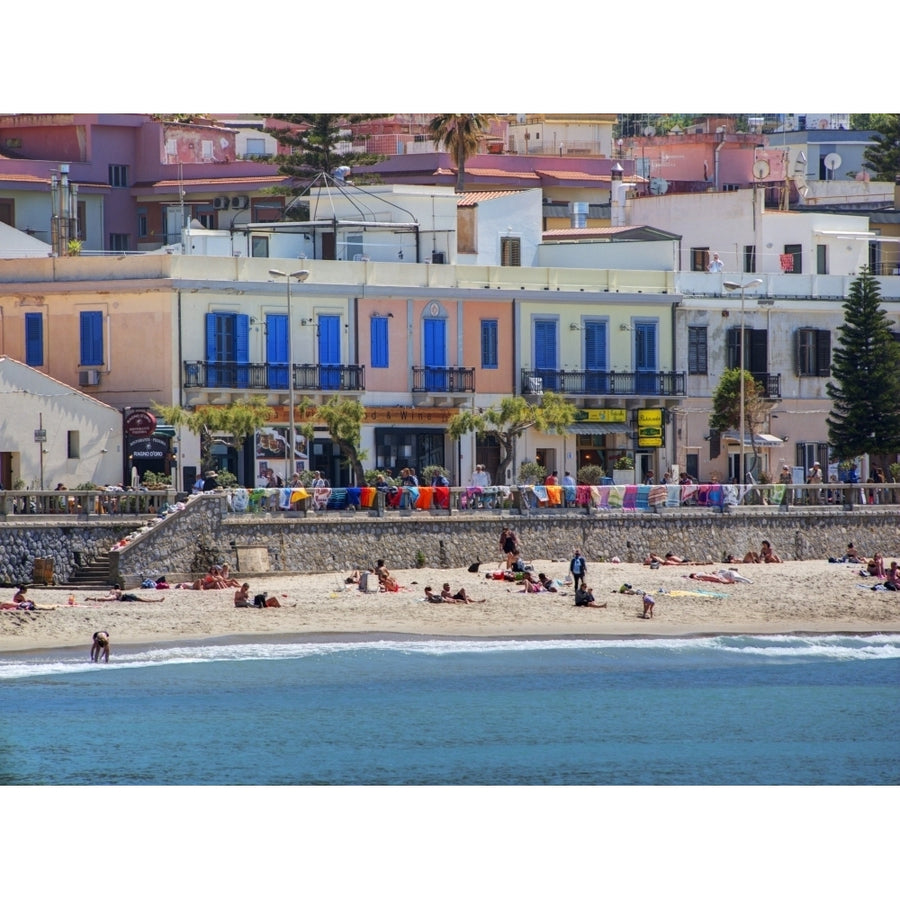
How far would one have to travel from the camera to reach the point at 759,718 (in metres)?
38.7

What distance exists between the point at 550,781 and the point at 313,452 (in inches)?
803

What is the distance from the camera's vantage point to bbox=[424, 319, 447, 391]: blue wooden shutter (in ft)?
182

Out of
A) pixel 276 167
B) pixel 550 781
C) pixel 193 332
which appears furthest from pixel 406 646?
pixel 276 167

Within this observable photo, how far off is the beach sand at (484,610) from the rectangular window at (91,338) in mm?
7762

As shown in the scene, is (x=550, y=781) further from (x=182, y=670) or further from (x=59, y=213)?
(x=59, y=213)

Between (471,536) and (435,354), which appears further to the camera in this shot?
(435,354)

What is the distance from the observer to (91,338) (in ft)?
170

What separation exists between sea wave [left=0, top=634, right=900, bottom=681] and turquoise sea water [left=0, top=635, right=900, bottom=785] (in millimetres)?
64

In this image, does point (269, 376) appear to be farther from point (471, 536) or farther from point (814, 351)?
point (814, 351)

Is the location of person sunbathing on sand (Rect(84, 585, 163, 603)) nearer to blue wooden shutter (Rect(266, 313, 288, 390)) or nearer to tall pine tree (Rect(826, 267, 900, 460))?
blue wooden shutter (Rect(266, 313, 288, 390))

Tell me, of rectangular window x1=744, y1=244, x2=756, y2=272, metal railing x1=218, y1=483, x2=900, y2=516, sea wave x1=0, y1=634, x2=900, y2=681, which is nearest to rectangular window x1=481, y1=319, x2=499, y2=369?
metal railing x1=218, y1=483, x2=900, y2=516

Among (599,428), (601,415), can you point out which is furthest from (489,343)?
(599,428)

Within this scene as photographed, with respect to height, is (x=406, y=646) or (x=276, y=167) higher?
(x=276, y=167)

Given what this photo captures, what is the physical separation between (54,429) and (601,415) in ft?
48.1
